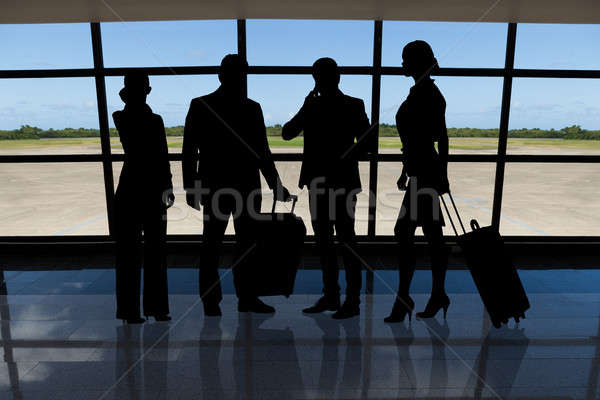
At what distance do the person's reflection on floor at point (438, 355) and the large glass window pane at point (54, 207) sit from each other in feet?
36.5

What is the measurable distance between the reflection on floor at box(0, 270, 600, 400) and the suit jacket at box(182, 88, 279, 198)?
110cm

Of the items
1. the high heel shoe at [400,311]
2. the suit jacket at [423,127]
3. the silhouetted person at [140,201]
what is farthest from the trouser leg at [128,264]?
the suit jacket at [423,127]

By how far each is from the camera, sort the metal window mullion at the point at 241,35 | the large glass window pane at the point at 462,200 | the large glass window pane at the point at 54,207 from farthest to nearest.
Answer: the large glass window pane at the point at 462,200
the large glass window pane at the point at 54,207
the metal window mullion at the point at 241,35

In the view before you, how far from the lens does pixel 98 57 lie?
4375mm

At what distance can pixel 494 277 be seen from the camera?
2.81m

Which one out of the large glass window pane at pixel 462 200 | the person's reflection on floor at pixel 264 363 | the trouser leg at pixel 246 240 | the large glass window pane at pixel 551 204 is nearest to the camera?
the person's reflection on floor at pixel 264 363

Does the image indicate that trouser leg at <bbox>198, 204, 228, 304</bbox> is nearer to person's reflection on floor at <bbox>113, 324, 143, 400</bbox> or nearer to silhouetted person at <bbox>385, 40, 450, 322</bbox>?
person's reflection on floor at <bbox>113, 324, 143, 400</bbox>

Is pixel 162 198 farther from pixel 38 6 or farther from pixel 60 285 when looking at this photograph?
pixel 38 6

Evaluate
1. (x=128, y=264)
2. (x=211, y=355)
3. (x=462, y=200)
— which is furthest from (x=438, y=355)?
(x=462, y=200)

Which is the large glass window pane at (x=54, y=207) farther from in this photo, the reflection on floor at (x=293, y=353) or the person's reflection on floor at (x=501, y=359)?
the person's reflection on floor at (x=501, y=359)

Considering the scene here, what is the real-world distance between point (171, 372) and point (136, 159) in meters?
1.43

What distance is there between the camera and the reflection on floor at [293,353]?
2117mm

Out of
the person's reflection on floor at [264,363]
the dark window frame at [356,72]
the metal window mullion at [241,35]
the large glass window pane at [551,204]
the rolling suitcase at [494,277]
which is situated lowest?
the large glass window pane at [551,204]

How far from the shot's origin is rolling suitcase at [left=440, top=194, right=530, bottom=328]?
9.18ft
